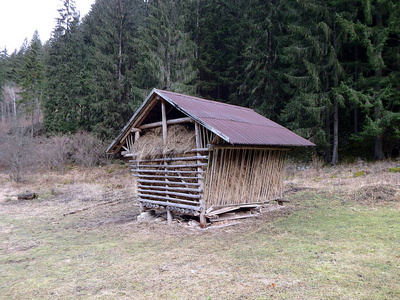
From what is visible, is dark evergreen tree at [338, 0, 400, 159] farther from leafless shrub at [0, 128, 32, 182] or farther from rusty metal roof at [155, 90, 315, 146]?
leafless shrub at [0, 128, 32, 182]

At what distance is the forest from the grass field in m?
7.83

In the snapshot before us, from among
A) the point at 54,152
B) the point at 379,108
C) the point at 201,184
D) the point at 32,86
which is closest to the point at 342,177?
the point at 379,108

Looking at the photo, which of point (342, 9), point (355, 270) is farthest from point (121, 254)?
point (342, 9)

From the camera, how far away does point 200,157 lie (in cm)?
903

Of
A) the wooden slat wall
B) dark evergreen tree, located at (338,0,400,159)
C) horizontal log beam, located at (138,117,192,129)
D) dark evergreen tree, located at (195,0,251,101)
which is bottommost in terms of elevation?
the wooden slat wall

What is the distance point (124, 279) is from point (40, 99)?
137 ft

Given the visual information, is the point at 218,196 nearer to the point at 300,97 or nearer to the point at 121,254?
the point at 121,254

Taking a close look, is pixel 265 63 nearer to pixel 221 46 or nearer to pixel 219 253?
pixel 221 46

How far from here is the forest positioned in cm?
1898

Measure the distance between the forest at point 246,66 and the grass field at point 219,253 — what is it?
7.83 meters

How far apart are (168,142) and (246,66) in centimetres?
2105

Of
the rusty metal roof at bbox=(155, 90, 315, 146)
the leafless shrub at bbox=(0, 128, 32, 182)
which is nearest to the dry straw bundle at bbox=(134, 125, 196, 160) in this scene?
the rusty metal roof at bbox=(155, 90, 315, 146)

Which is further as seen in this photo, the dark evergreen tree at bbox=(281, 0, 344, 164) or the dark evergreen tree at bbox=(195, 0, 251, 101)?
the dark evergreen tree at bbox=(195, 0, 251, 101)

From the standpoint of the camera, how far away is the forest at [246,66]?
1898 centimetres
